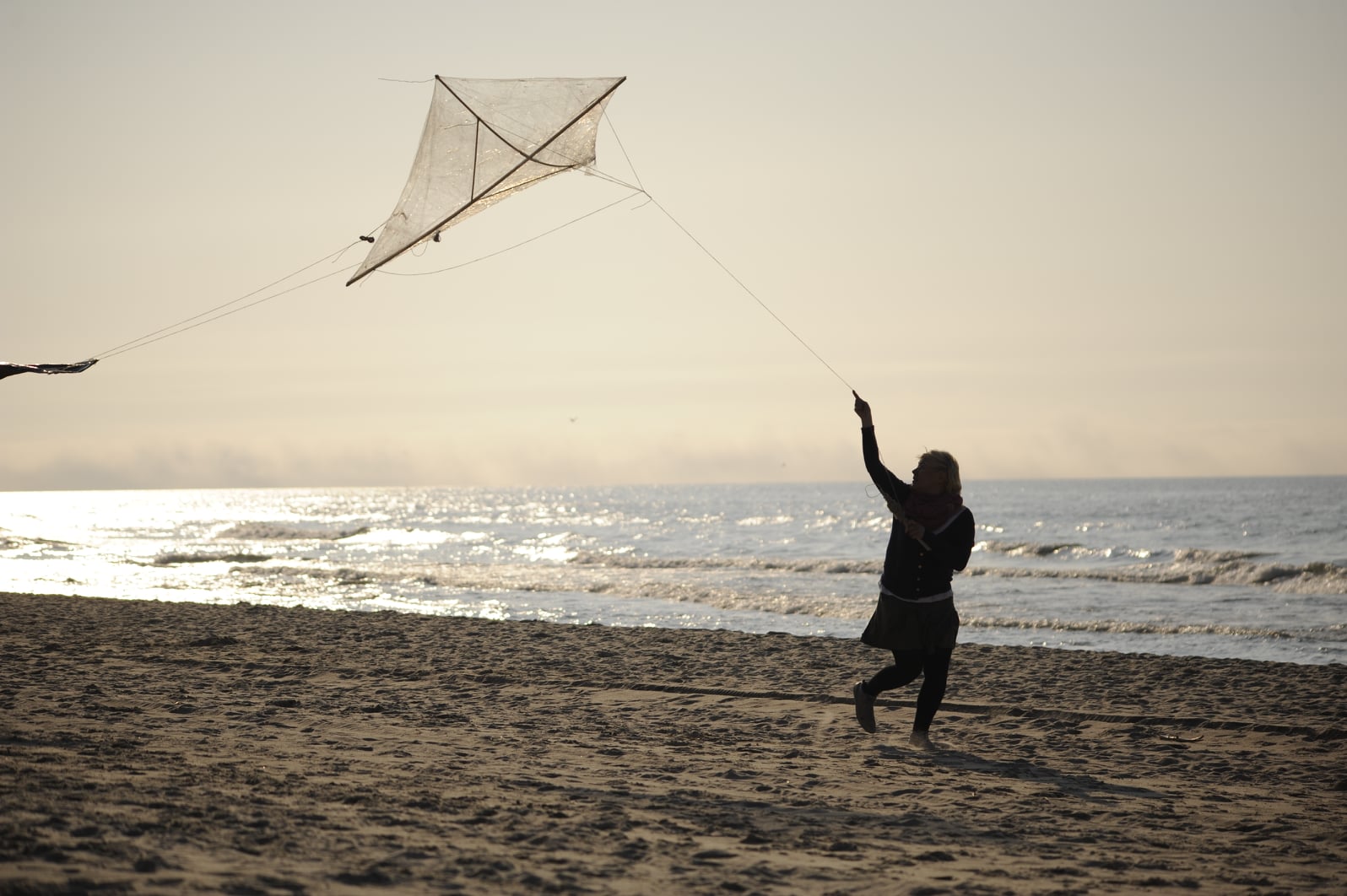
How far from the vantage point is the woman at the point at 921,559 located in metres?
5.97

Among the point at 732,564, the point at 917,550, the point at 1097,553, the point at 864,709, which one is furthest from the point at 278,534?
the point at 917,550

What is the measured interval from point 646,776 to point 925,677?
1.72 m

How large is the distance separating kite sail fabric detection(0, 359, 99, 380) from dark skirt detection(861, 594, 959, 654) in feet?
18.0

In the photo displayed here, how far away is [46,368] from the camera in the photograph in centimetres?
706

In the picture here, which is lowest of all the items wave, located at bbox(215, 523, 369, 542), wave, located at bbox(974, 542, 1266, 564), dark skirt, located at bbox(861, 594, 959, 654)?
A: wave, located at bbox(215, 523, 369, 542)

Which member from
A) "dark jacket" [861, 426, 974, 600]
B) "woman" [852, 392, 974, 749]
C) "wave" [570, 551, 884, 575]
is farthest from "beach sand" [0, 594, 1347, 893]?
"wave" [570, 551, 884, 575]

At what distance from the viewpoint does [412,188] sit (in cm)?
828

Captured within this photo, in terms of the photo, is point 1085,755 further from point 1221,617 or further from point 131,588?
point 131,588

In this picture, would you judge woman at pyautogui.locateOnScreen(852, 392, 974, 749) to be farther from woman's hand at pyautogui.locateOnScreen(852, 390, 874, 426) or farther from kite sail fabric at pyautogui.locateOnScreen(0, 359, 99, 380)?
kite sail fabric at pyautogui.locateOnScreen(0, 359, 99, 380)

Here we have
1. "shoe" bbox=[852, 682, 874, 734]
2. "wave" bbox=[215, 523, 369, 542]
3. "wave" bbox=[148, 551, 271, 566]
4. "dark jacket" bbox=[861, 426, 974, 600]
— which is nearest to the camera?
"dark jacket" bbox=[861, 426, 974, 600]

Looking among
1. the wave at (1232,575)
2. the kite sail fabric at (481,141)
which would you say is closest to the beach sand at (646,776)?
the kite sail fabric at (481,141)

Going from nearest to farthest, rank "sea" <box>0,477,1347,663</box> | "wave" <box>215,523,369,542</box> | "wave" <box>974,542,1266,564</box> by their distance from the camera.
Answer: "sea" <box>0,477,1347,663</box> < "wave" <box>974,542,1266,564</box> < "wave" <box>215,523,369,542</box>

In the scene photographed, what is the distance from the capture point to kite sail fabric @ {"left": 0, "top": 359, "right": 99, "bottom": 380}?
674cm

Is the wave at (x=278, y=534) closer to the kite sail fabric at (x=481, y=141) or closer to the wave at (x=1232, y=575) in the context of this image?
the wave at (x=1232, y=575)
